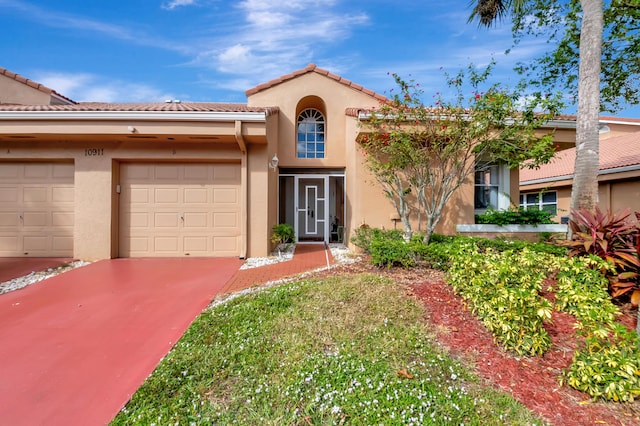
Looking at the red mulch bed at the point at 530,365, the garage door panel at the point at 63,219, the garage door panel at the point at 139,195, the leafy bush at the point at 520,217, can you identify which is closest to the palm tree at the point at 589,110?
the leafy bush at the point at 520,217

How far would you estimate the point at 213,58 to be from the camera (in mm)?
9570

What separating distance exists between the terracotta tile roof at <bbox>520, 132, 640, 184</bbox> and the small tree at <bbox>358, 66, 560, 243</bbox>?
10.1 feet

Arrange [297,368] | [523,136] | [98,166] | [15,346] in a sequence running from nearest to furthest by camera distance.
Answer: [297,368], [15,346], [523,136], [98,166]

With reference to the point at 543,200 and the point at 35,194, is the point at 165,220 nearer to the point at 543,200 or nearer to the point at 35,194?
the point at 35,194

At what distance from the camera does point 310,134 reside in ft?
34.4

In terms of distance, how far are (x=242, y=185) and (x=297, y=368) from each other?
6031 millimetres

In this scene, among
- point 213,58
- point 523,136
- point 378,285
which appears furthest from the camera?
point 213,58

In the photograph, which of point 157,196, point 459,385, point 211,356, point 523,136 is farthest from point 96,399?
point 523,136

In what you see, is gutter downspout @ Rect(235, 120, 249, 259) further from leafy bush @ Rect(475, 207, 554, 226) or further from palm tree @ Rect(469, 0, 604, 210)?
palm tree @ Rect(469, 0, 604, 210)

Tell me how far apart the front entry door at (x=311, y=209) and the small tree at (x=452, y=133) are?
376cm

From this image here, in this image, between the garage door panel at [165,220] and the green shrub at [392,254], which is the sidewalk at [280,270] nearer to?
the green shrub at [392,254]

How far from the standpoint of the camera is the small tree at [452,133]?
19.7 feet

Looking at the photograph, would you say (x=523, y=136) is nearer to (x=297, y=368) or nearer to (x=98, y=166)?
(x=297, y=368)

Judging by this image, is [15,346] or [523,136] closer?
[15,346]
